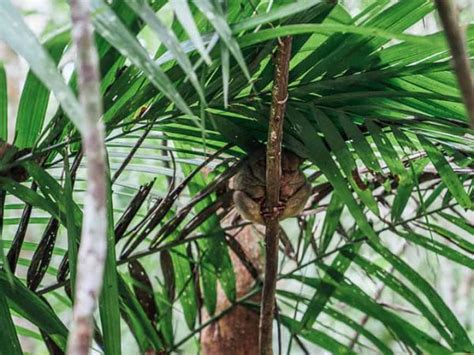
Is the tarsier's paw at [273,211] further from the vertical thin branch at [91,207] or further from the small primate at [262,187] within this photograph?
the vertical thin branch at [91,207]

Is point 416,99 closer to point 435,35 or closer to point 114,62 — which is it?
point 435,35

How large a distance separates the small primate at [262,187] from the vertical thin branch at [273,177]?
0.04 metres

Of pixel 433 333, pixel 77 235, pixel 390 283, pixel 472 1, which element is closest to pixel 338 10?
pixel 77 235

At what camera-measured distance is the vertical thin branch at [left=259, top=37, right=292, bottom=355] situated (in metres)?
0.86

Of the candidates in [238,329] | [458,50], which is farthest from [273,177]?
[238,329]

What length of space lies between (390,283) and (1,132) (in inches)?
26.2

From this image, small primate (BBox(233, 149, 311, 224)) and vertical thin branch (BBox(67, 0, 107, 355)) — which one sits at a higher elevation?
small primate (BBox(233, 149, 311, 224))

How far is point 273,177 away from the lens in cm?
95

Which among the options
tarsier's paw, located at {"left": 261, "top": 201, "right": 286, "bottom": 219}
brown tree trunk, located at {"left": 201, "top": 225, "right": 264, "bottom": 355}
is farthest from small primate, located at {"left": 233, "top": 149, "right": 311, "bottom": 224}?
brown tree trunk, located at {"left": 201, "top": 225, "right": 264, "bottom": 355}

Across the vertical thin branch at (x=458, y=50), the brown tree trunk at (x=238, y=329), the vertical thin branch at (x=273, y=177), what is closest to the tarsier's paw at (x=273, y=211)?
the vertical thin branch at (x=273, y=177)

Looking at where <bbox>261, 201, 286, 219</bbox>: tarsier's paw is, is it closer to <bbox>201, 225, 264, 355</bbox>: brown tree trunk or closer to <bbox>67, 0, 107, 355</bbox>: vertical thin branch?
<bbox>201, 225, 264, 355</bbox>: brown tree trunk

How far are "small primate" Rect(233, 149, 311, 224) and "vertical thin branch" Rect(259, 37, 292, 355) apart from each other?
37 mm

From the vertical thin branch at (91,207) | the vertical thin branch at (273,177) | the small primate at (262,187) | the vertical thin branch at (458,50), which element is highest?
the small primate at (262,187)

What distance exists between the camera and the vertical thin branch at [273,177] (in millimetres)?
865
